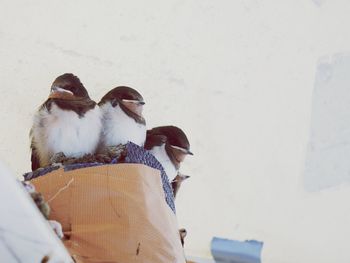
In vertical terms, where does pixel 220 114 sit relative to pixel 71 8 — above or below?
below

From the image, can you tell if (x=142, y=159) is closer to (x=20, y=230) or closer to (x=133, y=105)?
(x=133, y=105)

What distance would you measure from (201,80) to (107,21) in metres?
0.31

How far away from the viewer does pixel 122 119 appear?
1.33 m

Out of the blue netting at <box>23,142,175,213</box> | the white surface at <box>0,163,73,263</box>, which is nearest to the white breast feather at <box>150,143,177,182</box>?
the blue netting at <box>23,142,175,213</box>

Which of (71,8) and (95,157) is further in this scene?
(71,8)

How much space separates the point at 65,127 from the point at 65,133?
0.01 m

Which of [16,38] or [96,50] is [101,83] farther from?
[16,38]

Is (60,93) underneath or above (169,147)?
above

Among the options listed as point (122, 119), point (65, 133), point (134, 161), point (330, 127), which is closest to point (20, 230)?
point (134, 161)

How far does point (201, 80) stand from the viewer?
179 centimetres

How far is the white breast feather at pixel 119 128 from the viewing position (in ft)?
4.15

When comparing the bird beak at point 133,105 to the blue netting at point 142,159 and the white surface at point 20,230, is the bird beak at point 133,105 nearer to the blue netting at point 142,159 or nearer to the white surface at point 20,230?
the blue netting at point 142,159

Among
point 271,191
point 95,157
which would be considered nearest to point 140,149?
point 95,157

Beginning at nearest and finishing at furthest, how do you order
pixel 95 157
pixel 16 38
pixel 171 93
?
pixel 95 157 → pixel 16 38 → pixel 171 93
